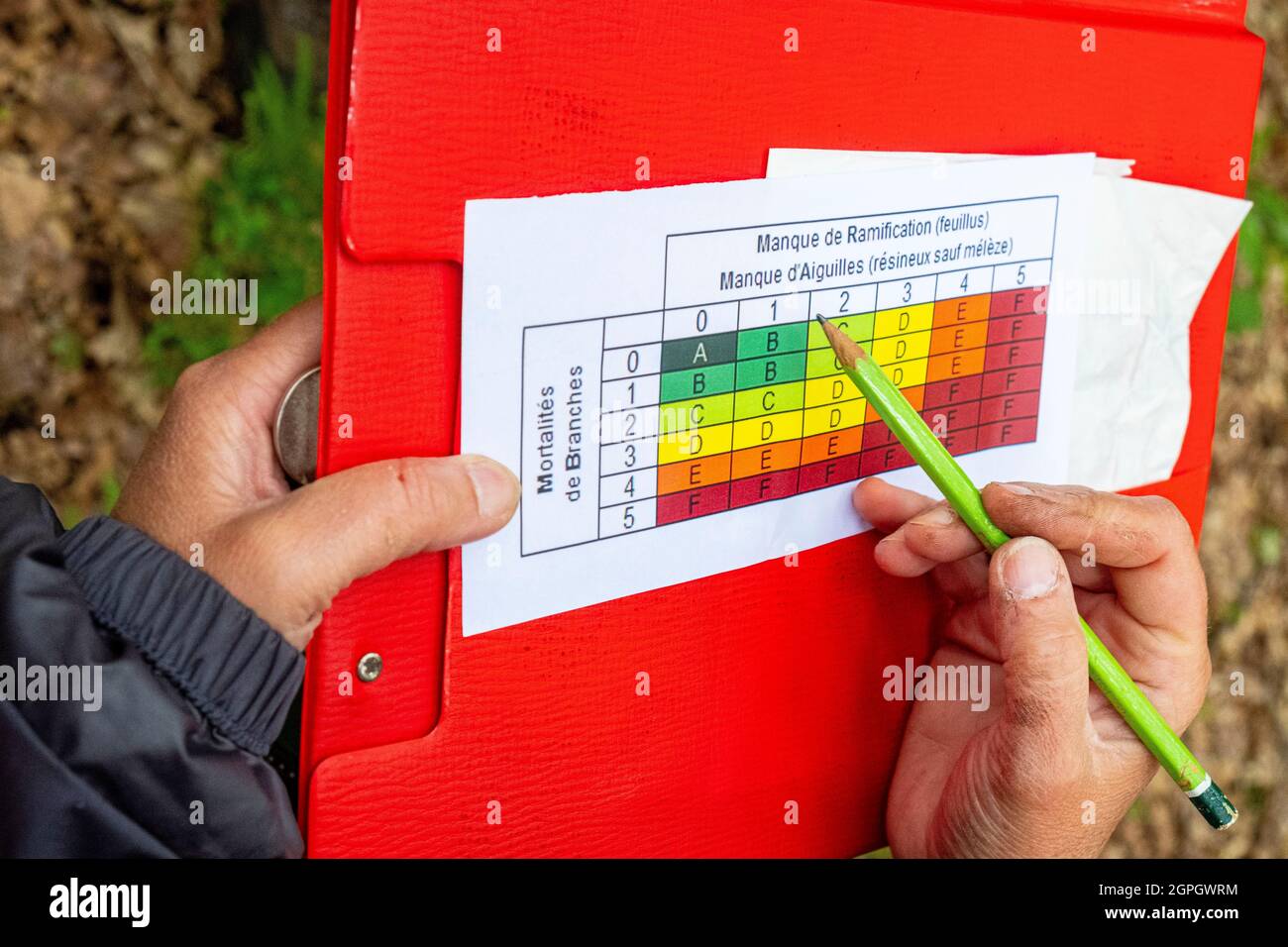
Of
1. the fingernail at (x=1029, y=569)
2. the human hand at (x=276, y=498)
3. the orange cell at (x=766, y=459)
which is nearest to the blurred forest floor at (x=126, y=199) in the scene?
the human hand at (x=276, y=498)

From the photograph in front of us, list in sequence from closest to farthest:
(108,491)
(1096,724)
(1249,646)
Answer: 1. (1096,724)
2. (108,491)
3. (1249,646)

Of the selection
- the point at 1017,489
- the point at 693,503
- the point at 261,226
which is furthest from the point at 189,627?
the point at 261,226

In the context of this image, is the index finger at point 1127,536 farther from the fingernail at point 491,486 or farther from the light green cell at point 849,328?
the fingernail at point 491,486

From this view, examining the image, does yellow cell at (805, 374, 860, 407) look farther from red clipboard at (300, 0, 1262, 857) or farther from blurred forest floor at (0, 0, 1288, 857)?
blurred forest floor at (0, 0, 1288, 857)

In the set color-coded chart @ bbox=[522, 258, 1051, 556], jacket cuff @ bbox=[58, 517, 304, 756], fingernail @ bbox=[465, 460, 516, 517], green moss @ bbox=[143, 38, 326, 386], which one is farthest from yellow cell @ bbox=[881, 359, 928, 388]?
green moss @ bbox=[143, 38, 326, 386]

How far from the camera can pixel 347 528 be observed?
583 mm

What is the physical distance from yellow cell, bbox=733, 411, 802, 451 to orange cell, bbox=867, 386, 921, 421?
6 cm

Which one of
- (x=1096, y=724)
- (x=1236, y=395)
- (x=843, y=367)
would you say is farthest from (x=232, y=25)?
(x=1236, y=395)

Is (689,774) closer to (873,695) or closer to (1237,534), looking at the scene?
(873,695)

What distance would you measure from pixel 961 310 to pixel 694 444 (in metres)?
0.23

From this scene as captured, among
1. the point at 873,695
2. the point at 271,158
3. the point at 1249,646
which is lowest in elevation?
the point at 1249,646

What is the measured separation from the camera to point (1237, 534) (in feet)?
7.10

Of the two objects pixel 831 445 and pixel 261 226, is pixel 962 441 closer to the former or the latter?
pixel 831 445

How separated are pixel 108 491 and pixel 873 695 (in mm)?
1261
